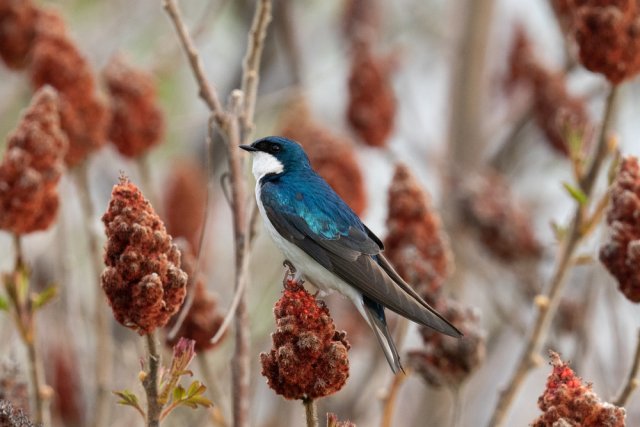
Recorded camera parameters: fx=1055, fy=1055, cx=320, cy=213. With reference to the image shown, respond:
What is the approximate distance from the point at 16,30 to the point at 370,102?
1843mm

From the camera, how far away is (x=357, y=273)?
3.15m

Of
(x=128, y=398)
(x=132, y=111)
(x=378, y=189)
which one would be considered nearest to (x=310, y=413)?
(x=128, y=398)

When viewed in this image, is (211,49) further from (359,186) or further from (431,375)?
(431,375)

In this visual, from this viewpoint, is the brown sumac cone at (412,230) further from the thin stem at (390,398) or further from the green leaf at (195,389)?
the green leaf at (195,389)

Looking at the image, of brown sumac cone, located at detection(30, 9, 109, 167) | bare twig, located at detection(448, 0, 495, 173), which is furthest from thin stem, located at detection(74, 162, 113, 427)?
bare twig, located at detection(448, 0, 495, 173)

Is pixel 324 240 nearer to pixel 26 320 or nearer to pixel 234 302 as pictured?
pixel 234 302

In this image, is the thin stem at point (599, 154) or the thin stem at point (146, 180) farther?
the thin stem at point (146, 180)

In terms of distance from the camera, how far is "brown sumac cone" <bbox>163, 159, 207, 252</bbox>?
6023 millimetres

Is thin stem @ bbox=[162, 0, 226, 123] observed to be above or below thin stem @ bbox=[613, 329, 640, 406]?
above

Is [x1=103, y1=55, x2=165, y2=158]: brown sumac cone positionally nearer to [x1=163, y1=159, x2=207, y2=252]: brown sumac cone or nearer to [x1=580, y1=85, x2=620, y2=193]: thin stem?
[x1=163, y1=159, x2=207, y2=252]: brown sumac cone

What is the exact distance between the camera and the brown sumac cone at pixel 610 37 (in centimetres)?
379

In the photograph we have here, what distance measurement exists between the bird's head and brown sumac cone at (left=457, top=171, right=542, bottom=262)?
2006 mm

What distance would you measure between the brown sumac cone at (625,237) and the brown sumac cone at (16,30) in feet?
10.4

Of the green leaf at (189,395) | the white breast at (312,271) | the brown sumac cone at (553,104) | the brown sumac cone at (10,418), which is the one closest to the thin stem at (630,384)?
the white breast at (312,271)
